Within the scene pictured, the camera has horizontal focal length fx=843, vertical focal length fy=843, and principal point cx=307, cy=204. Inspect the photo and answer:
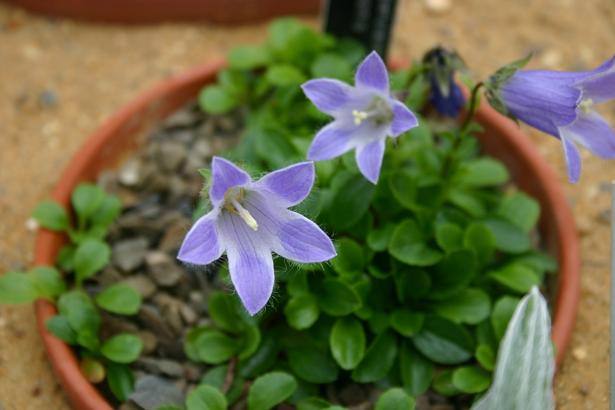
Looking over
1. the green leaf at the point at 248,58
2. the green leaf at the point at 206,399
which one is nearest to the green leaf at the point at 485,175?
the green leaf at the point at 248,58

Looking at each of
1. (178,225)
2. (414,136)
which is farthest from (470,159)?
(178,225)

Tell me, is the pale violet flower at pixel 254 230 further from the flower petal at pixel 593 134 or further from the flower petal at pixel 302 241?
the flower petal at pixel 593 134

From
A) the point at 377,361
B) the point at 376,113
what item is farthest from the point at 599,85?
the point at 377,361

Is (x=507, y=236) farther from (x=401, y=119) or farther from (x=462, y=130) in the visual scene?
(x=401, y=119)

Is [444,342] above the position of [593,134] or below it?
below

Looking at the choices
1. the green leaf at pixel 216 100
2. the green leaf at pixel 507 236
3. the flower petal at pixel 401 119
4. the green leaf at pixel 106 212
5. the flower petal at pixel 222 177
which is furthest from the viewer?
the green leaf at pixel 216 100

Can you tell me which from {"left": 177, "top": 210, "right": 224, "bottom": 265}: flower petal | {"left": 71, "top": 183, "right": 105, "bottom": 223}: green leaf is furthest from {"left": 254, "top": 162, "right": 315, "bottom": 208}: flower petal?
{"left": 71, "top": 183, "right": 105, "bottom": 223}: green leaf
